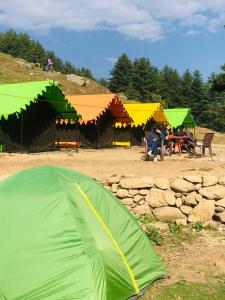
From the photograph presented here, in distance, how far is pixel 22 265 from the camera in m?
5.48

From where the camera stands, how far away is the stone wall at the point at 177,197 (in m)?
9.67

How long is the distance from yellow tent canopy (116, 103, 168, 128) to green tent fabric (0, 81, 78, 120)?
7.55m

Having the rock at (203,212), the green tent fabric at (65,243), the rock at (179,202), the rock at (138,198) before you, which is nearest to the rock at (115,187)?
the rock at (138,198)

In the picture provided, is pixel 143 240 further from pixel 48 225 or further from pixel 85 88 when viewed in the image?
pixel 85 88

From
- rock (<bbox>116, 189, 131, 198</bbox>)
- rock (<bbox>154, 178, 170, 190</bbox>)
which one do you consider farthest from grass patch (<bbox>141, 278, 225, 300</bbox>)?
rock (<bbox>116, 189, 131, 198</bbox>)

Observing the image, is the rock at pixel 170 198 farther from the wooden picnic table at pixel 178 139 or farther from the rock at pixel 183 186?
the wooden picnic table at pixel 178 139

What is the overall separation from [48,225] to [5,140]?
16.3 meters

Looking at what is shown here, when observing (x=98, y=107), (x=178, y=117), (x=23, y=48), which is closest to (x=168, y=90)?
(x=23, y=48)

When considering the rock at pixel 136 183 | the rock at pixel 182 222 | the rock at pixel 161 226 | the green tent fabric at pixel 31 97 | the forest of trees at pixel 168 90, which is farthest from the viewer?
the forest of trees at pixel 168 90

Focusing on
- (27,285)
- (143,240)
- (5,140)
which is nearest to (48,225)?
(27,285)

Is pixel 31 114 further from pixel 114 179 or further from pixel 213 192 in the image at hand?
pixel 213 192

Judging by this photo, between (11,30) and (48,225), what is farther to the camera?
(11,30)

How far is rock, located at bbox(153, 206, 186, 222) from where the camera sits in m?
9.77

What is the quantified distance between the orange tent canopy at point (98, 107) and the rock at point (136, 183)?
16579 mm
